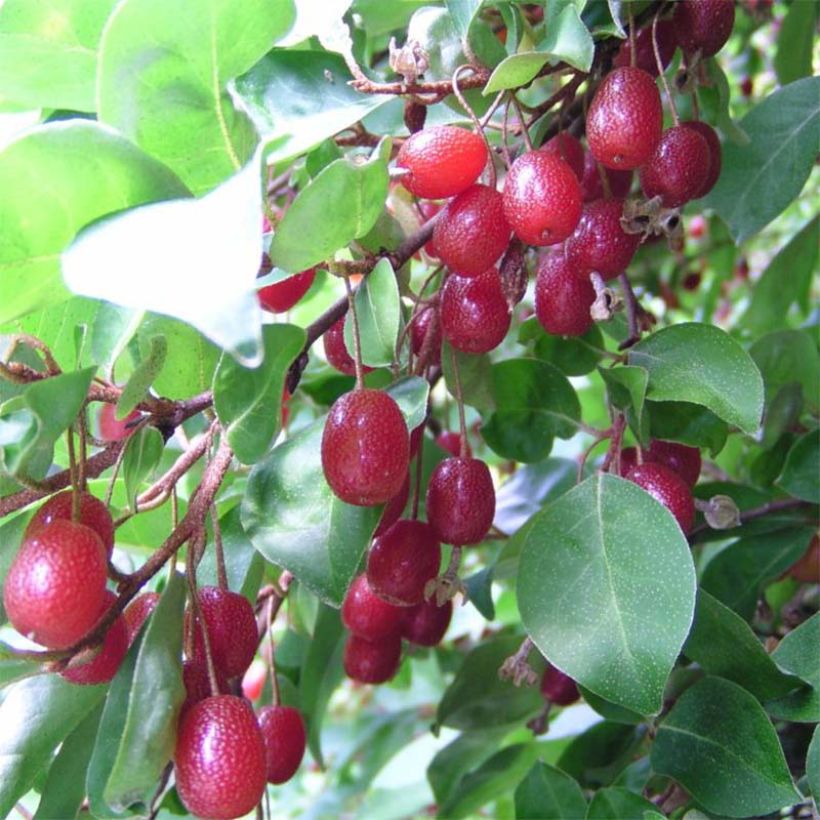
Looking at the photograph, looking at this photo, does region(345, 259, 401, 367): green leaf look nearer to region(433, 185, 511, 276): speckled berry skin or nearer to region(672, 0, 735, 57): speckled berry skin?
region(433, 185, 511, 276): speckled berry skin

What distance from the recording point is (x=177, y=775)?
0.67 m

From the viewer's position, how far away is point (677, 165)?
82 cm

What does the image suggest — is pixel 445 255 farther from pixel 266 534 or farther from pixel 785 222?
pixel 785 222

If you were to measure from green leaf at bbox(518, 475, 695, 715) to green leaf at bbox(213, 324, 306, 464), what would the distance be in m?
0.24

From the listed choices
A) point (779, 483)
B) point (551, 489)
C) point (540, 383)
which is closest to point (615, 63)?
point (540, 383)

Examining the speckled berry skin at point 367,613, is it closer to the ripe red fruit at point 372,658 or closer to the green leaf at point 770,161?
the ripe red fruit at point 372,658

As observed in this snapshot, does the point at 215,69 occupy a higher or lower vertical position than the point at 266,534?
higher

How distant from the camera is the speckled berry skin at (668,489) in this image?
824mm

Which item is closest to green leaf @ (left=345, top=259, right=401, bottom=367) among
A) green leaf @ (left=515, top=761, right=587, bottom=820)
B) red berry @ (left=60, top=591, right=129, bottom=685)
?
red berry @ (left=60, top=591, right=129, bottom=685)

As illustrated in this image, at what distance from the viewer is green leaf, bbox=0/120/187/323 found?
1.81 feet

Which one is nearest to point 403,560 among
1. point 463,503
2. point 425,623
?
point 463,503

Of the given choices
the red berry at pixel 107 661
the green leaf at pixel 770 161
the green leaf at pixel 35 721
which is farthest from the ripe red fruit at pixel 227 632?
the green leaf at pixel 770 161

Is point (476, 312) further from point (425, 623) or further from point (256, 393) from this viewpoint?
point (425, 623)

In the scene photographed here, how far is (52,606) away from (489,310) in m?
0.41
